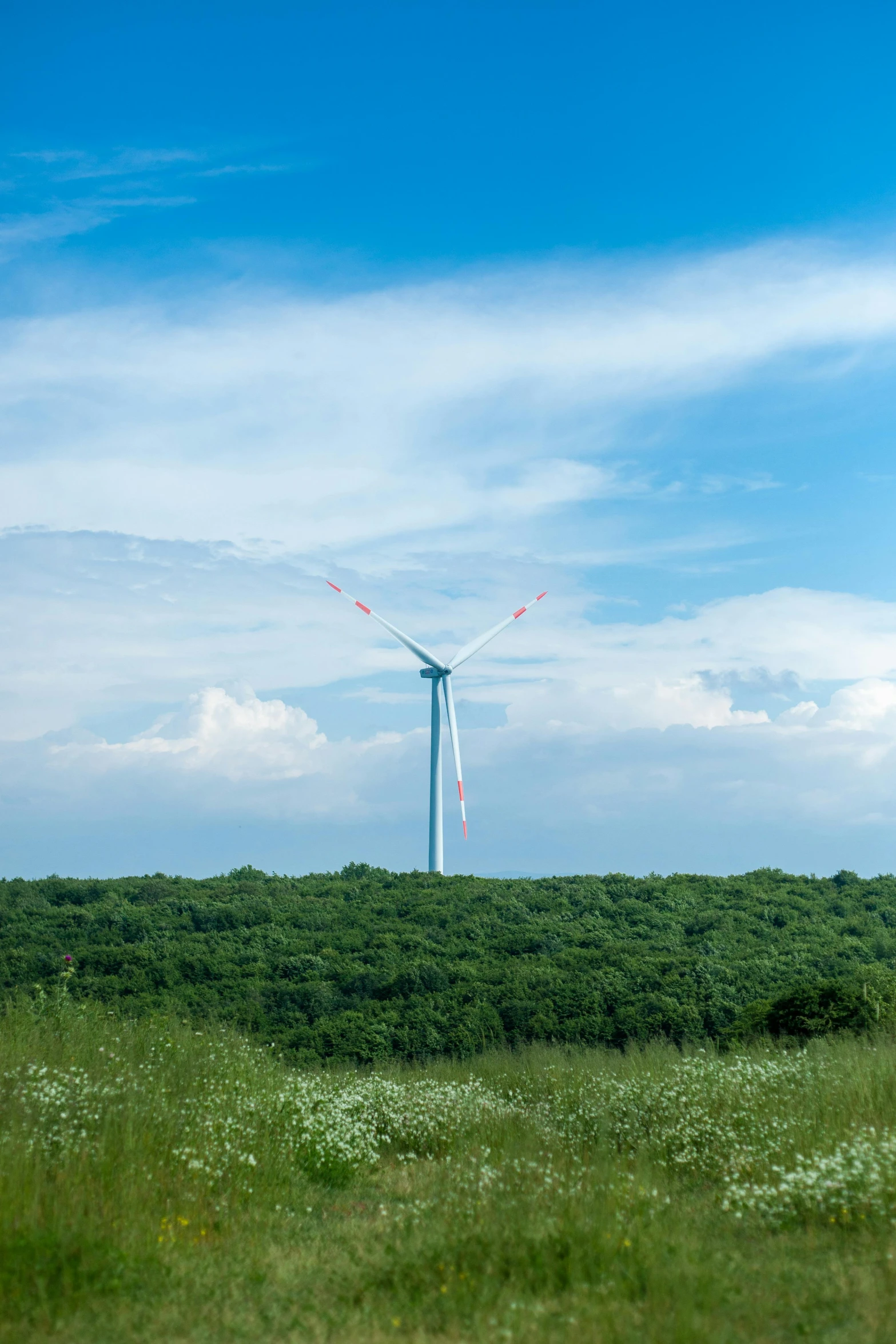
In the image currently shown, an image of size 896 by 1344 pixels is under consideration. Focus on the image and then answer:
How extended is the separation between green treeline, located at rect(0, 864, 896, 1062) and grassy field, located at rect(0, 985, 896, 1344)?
25.3ft

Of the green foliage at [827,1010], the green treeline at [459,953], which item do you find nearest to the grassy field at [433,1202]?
the green foliage at [827,1010]

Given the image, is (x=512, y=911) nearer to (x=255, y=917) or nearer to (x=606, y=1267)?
(x=255, y=917)

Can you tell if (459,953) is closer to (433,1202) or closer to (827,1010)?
(827,1010)

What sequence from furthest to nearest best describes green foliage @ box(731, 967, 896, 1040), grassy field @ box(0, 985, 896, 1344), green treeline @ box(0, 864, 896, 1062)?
green treeline @ box(0, 864, 896, 1062), green foliage @ box(731, 967, 896, 1040), grassy field @ box(0, 985, 896, 1344)

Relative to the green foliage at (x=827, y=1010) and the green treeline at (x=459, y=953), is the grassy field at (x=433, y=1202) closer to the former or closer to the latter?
the green foliage at (x=827, y=1010)

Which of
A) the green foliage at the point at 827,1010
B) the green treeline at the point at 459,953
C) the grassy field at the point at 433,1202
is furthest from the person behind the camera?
the green treeline at the point at 459,953

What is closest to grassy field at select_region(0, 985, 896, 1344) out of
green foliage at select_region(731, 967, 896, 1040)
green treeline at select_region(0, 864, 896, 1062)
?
green foliage at select_region(731, 967, 896, 1040)

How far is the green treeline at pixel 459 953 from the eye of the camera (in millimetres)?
23125

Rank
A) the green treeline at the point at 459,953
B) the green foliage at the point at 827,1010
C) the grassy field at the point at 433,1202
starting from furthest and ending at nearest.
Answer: the green treeline at the point at 459,953 < the green foliage at the point at 827,1010 < the grassy field at the point at 433,1202

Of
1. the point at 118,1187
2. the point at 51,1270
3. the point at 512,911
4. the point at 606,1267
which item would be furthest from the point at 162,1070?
the point at 512,911

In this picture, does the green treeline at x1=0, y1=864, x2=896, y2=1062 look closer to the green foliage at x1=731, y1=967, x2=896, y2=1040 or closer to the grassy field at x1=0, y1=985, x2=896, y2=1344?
the green foliage at x1=731, y1=967, x2=896, y2=1040

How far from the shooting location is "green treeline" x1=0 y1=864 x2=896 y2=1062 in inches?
910

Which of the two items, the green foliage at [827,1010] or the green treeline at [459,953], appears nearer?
the green foliage at [827,1010]

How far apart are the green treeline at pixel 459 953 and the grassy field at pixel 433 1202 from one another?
25.3 feet
